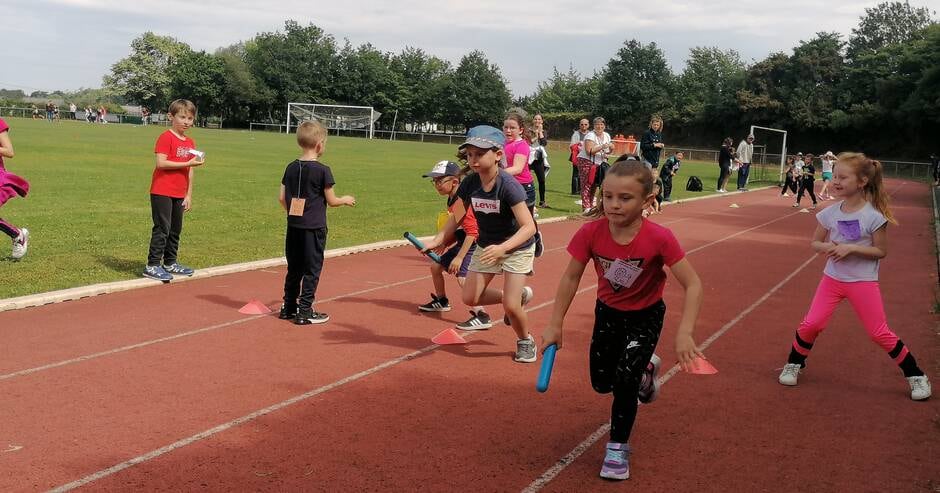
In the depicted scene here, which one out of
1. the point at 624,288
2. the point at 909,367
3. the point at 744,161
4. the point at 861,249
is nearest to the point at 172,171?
the point at 624,288

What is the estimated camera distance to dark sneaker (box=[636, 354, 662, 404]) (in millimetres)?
4305

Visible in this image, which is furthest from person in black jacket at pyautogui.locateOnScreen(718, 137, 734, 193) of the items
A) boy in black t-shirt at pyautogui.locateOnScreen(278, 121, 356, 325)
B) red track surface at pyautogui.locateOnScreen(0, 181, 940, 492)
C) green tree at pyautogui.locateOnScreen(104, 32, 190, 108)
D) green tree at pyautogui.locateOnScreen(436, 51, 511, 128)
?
green tree at pyautogui.locateOnScreen(104, 32, 190, 108)

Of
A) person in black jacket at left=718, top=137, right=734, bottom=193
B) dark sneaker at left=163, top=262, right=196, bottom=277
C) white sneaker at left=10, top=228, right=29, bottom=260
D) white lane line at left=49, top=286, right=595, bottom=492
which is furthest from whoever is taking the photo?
person in black jacket at left=718, top=137, right=734, bottom=193

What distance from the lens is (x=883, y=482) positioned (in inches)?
170

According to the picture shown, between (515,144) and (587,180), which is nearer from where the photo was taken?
(515,144)

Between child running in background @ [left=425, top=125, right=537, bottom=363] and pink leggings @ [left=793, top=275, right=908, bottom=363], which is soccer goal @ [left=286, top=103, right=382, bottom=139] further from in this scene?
pink leggings @ [left=793, top=275, right=908, bottom=363]

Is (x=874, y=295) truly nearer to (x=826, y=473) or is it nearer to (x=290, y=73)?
(x=826, y=473)

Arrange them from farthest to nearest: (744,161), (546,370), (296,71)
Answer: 1. (296,71)
2. (744,161)
3. (546,370)

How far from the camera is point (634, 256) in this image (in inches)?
164

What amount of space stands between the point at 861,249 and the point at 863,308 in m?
0.45

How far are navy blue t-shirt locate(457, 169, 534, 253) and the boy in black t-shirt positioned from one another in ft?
4.52

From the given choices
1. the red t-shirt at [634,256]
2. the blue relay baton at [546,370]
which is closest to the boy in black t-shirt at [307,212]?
the red t-shirt at [634,256]

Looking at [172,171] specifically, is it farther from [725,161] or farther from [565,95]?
[565,95]

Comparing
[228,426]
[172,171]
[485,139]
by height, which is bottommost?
[228,426]
